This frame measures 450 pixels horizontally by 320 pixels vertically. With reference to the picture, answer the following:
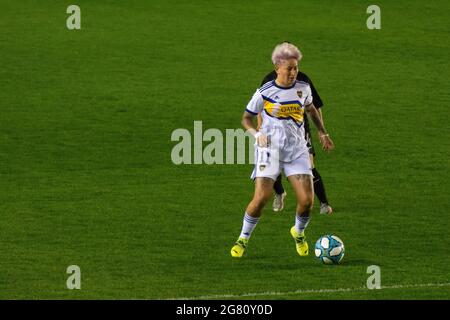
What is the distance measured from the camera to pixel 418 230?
55.4ft

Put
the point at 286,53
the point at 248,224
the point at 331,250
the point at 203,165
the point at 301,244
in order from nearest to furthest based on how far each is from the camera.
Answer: the point at 286,53, the point at 331,250, the point at 248,224, the point at 301,244, the point at 203,165

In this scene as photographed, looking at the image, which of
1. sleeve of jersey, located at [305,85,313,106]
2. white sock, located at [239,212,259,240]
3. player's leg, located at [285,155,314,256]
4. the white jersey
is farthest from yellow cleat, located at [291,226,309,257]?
sleeve of jersey, located at [305,85,313,106]

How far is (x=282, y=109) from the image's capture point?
14609mm

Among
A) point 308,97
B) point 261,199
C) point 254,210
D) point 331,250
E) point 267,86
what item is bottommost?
point 331,250

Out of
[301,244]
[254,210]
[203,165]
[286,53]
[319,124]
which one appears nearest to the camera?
[286,53]

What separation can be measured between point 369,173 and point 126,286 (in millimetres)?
8724

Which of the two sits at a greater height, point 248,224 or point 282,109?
point 282,109

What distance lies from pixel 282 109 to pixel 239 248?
5.86 feet

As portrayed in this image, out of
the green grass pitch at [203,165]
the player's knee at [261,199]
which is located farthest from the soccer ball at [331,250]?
the player's knee at [261,199]

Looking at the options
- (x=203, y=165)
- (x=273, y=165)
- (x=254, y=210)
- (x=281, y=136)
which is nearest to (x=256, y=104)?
(x=281, y=136)

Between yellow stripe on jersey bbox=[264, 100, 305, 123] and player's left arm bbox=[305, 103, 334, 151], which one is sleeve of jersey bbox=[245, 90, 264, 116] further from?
player's left arm bbox=[305, 103, 334, 151]

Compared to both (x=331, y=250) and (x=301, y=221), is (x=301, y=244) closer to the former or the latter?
(x=301, y=221)

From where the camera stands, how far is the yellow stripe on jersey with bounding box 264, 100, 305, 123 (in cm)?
Answer: 1460

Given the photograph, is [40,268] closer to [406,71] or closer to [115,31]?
[406,71]
